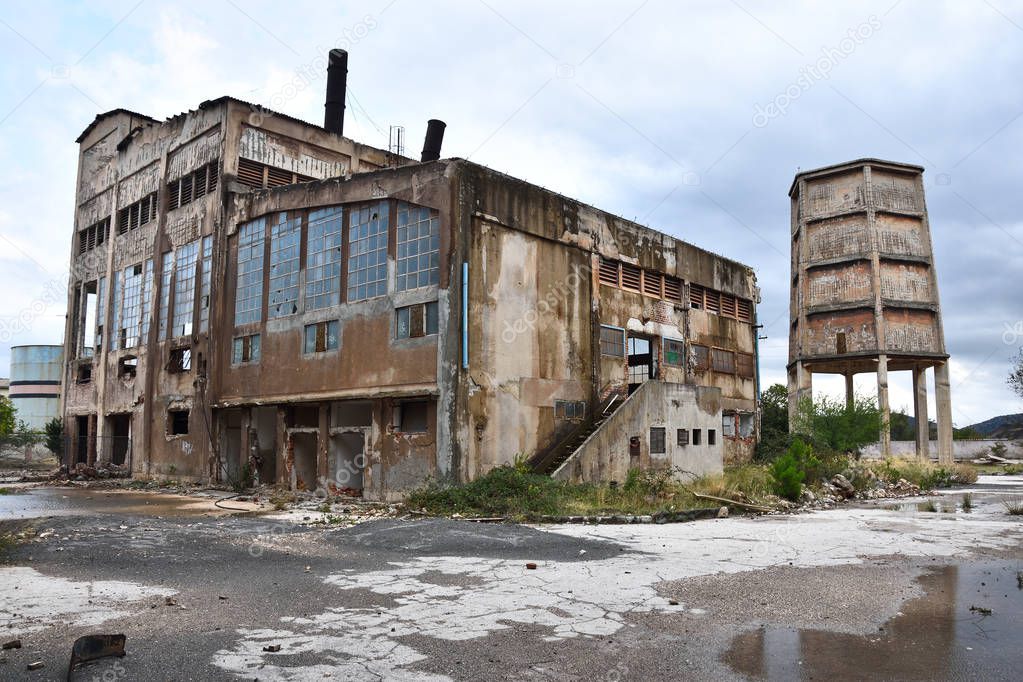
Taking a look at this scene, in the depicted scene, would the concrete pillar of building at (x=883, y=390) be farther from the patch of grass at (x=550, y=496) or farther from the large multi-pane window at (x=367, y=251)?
the large multi-pane window at (x=367, y=251)

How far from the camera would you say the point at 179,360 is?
1028 inches

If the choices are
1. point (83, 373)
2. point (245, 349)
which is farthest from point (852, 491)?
point (83, 373)

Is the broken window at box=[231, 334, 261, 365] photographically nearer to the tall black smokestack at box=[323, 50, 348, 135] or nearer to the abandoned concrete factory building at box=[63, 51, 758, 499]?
the abandoned concrete factory building at box=[63, 51, 758, 499]

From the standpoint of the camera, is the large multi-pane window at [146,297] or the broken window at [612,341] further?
the large multi-pane window at [146,297]

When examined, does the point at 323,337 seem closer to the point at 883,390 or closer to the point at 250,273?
the point at 250,273

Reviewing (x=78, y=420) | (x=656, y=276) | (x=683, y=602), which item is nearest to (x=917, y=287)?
(x=656, y=276)

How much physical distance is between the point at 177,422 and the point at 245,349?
18.0ft

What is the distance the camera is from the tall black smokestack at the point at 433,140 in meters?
28.5

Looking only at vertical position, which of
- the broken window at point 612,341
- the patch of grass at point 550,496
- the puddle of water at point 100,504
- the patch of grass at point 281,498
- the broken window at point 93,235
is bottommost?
the puddle of water at point 100,504

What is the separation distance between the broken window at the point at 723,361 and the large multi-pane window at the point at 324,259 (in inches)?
554

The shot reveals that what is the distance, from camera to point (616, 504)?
15648 mm

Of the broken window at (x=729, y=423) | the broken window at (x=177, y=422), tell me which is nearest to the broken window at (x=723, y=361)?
the broken window at (x=729, y=423)

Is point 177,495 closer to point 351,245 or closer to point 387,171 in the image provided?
point 351,245

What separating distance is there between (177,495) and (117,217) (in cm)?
1481
